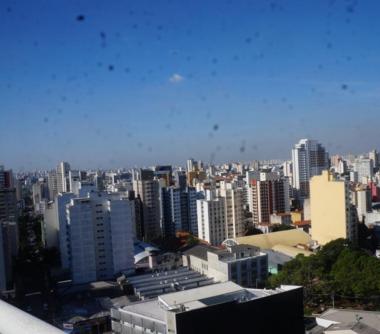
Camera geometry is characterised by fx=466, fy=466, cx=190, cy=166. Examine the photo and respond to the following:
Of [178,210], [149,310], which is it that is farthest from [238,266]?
[178,210]

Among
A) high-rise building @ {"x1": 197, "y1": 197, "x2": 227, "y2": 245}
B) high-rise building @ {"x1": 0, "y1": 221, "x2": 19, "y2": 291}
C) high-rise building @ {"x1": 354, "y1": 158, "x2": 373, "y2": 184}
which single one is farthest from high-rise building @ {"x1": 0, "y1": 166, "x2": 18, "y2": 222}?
high-rise building @ {"x1": 354, "y1": 158, "x2": 373, "y2": 184}

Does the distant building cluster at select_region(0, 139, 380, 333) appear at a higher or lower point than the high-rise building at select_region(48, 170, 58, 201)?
lower

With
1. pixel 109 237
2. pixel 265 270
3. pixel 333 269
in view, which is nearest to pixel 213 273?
pixel 265 270

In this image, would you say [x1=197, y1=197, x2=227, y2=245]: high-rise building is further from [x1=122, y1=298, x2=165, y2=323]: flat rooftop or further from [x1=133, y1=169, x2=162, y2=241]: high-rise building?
[x1=122, y1=298, x2=165, y2=323]: flat rooftop

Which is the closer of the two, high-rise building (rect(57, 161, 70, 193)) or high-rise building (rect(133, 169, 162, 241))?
high-rise building (rect(133, 169, 162, 241))

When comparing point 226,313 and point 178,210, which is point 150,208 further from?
point 226,313
